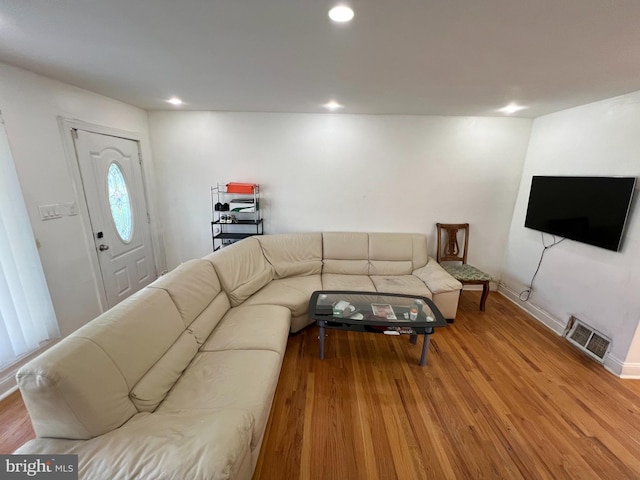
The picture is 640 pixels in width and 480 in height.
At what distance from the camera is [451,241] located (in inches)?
135

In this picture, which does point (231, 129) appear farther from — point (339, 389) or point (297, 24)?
point (339, 389)

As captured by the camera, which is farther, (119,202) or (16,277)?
(119,202)

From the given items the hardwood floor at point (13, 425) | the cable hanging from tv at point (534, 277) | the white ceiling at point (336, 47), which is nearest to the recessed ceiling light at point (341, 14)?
the white ceiling at point (336, 47)

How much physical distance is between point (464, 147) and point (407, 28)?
247 cm

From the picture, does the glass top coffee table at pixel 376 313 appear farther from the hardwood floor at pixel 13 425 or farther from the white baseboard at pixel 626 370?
the hardwood floor at pixel 13 425

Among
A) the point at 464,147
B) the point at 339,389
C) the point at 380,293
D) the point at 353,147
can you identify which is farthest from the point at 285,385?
the point at 464,147

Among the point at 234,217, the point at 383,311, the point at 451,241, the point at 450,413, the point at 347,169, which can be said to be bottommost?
the point at 450,413

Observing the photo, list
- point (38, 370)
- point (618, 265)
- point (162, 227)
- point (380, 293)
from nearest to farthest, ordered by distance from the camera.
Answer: point (38, 370) → point (618, 265) → point (380, 293) → point (162, 227)

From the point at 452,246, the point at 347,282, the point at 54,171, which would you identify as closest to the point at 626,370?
the point at 452,246

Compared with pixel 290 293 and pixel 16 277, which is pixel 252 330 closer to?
pixel 290 293

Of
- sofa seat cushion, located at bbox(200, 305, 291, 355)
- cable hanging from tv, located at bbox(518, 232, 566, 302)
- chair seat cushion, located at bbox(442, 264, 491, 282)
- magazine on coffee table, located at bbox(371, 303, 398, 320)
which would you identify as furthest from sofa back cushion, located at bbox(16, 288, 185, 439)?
cable hanging from tv, located at bbox(518, 232, 566, 302)

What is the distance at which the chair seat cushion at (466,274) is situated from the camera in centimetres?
300

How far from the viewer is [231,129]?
3234 millimetres

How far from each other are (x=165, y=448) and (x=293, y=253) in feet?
7.66
